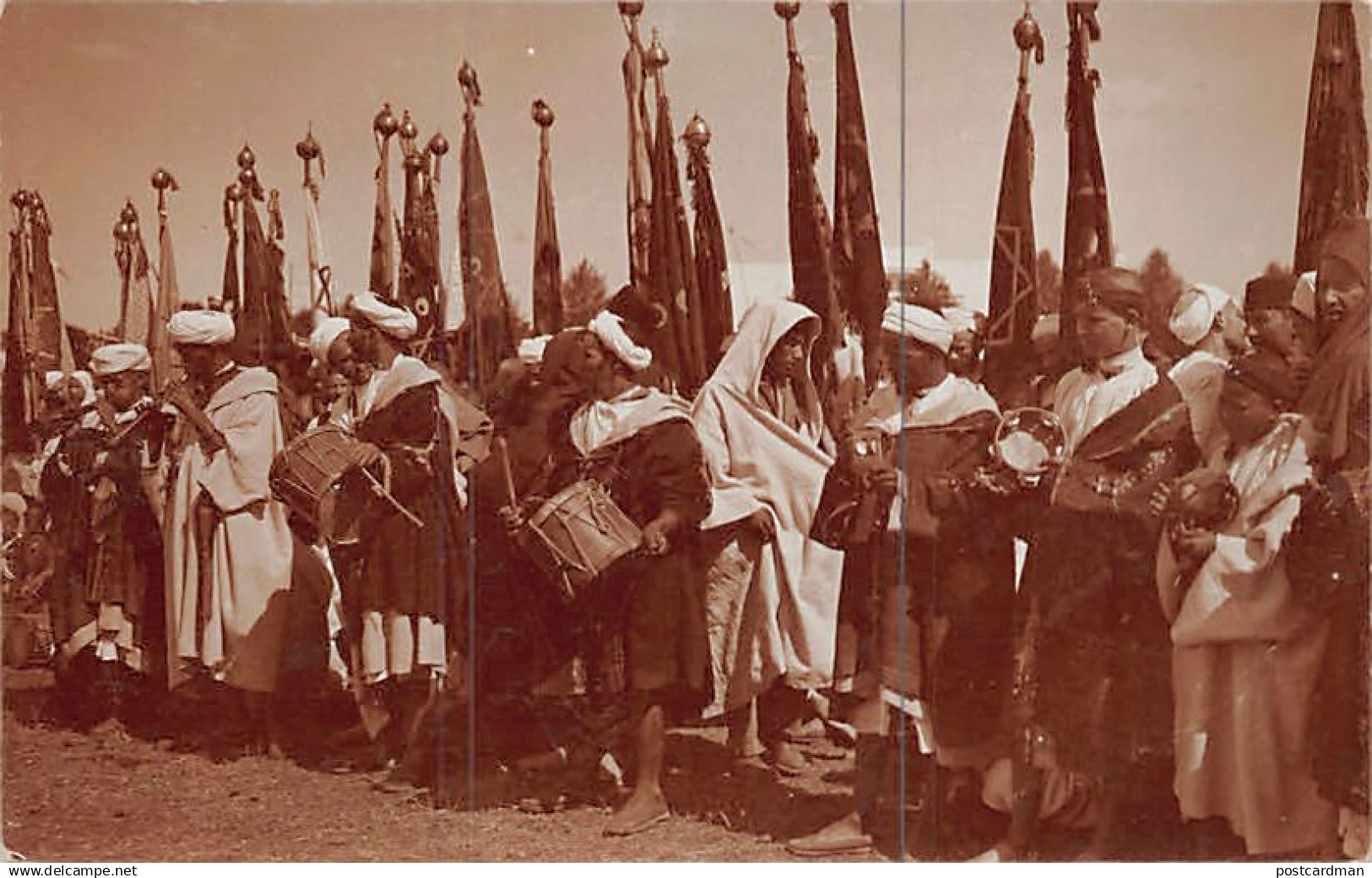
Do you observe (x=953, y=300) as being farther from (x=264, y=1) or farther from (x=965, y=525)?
(x=264, y=1)

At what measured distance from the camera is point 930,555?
18.5ft

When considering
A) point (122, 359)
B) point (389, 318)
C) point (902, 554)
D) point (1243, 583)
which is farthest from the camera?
point (122, 359)

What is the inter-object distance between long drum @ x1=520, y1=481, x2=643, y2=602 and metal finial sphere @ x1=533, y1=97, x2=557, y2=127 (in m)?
1.35

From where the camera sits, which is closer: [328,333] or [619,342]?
[619,342]

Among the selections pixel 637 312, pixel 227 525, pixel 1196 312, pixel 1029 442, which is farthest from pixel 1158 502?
pixel 227 525

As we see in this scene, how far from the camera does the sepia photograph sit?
561 centimetres

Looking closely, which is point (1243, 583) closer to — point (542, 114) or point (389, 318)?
point (542, 114)

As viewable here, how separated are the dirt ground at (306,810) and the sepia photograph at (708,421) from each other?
18mm

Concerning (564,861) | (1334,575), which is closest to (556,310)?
(564,861)

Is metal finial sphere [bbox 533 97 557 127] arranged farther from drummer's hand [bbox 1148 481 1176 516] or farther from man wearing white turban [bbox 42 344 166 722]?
drummer's hand [bbox 1148 481 1176 516]

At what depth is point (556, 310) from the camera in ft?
18.8

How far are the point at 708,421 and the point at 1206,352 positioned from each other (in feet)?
5.94

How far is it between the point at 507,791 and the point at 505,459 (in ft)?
4.06

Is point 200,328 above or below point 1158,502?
above
